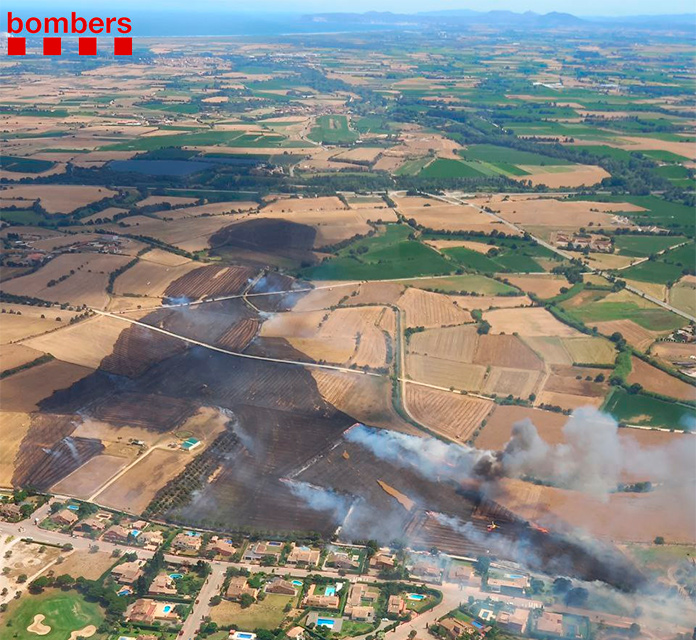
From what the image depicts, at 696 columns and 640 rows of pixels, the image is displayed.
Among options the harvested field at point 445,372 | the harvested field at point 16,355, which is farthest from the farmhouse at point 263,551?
the harvested field at point 16,355

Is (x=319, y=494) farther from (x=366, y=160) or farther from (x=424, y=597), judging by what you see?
(x=366, y=160)

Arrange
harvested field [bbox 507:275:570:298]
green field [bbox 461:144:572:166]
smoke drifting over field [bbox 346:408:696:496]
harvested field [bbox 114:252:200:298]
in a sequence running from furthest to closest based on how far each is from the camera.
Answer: green field [bbox 461:144:572:166] → harvested field [bbox 507:275:570:298] → harvested field [bbox 114:252:200:298] → smoke drifting over field [bbox 346:408:696:496]

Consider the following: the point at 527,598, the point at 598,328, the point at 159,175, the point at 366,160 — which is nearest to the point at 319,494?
the point at 527,598

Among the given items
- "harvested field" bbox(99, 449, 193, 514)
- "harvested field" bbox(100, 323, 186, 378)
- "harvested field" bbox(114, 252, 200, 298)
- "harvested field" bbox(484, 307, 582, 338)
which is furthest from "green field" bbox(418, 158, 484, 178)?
"harvested field" bbox(99, 449, 193, 514)

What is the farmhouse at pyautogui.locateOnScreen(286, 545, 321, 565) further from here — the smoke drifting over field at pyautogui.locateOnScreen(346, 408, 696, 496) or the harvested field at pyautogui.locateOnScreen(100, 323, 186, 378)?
the harvested field at pyautogui.locateOnScreen(100, 323, 186, 378)

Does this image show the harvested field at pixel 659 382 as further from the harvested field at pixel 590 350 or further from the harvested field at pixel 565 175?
the harvested field at pixel 565 175

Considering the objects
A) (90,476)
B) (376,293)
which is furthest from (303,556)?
(376,293)
